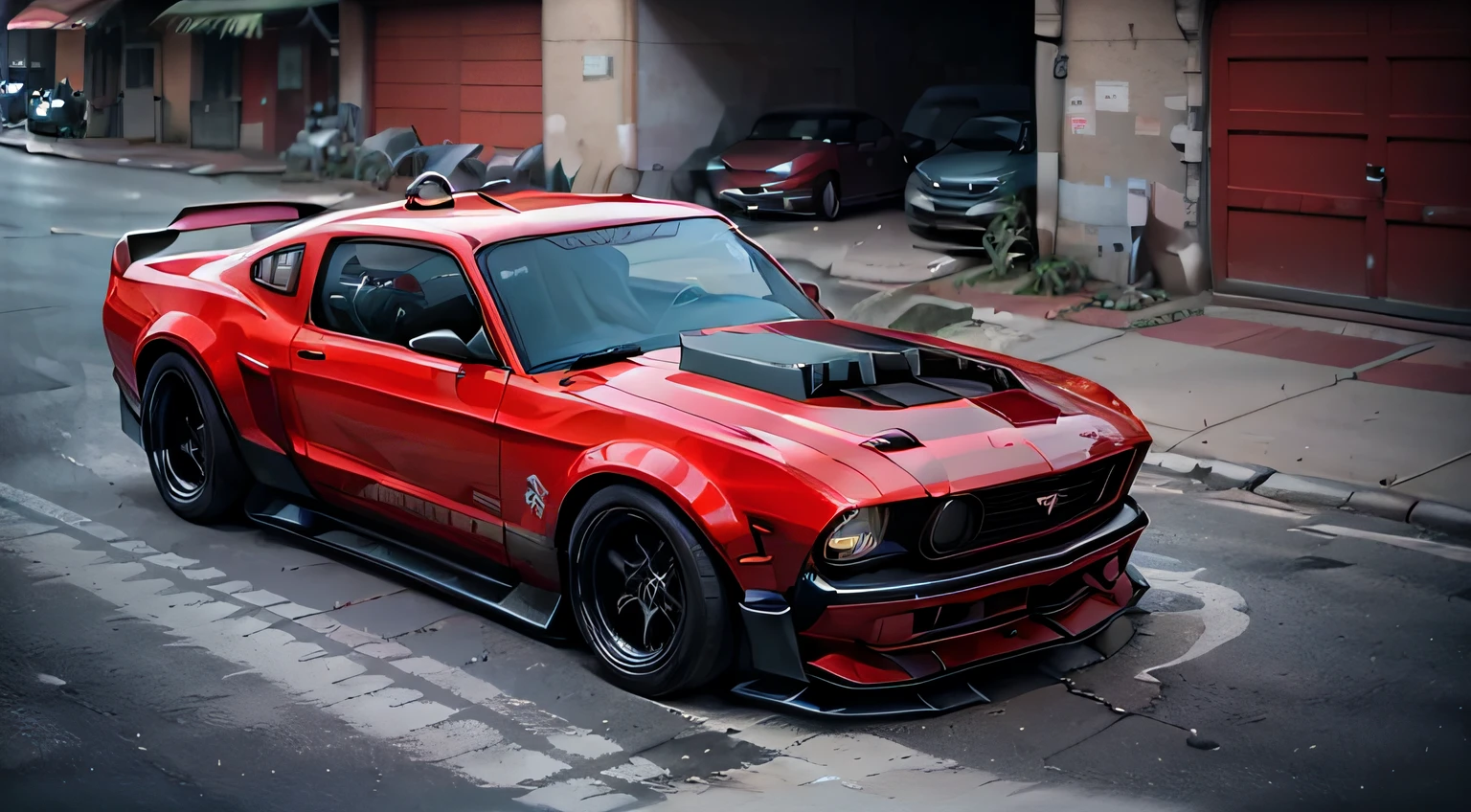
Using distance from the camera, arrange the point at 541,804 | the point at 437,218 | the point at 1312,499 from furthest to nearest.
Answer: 1. the point at 1312,499
2. the point at 437,218
3. the point at 541,804

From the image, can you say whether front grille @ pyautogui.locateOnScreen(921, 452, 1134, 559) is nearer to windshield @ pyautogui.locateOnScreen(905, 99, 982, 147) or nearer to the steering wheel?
the steering wheel

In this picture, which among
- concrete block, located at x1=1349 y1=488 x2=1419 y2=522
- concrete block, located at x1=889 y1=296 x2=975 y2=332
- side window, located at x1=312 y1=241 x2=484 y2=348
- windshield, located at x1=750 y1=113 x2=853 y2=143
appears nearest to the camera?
side window, located at x1=312 y1=241 x2=484 y2=348

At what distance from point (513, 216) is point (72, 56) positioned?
126 feet

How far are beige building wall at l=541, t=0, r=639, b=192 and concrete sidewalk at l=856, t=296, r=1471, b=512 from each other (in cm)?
712

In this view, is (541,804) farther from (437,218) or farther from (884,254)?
(884,254)

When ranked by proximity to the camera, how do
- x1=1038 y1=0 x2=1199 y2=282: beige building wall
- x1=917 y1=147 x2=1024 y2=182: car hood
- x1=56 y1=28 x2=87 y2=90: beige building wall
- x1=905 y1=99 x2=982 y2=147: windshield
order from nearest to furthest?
x1=1038 y1=0 x2=1199 y2=282: beige building wall → x1=917 y1=147 x2=1024 y2=182: car hood → x1=905 y1=99 x2=982 y2=147: windshield → x1=56 y1=28 x2=87 y2=90: beige building wall

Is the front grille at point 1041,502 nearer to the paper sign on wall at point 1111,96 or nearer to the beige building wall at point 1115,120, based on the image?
the beige building wall at point 1115,120

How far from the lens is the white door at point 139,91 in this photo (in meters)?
36.2

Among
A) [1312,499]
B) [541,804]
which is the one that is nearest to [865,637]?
[541,804]

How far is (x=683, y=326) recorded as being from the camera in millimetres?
5879

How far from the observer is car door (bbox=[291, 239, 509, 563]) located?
562cm

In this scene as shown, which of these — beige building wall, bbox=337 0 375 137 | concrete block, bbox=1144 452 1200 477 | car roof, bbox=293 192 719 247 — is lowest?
concrete block, bbox=1144 452 1200 477

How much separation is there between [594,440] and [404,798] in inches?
53.1

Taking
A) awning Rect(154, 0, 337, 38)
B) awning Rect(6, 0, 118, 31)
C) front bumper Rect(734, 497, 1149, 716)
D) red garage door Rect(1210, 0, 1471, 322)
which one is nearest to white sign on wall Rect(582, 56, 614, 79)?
red garage door Rect(1210, 0, 1471, 322)
